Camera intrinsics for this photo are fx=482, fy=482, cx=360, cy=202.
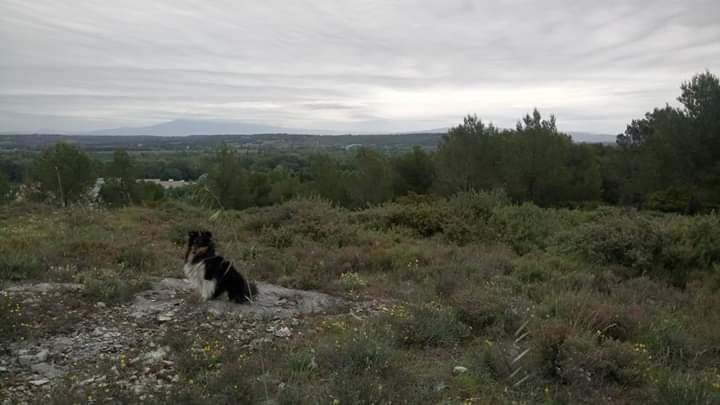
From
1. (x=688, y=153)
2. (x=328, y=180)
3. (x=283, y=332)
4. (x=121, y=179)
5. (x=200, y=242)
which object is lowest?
(x=121, y=179)

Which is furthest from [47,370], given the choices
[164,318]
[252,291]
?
[252,291]

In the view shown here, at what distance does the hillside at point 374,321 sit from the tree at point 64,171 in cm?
1774

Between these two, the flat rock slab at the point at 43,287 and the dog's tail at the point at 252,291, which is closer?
the flat rock slab at the point at 43,287

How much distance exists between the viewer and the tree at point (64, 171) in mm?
24188

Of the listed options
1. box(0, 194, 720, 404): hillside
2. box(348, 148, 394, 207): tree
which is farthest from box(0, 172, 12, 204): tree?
box(0, 194, 720, 404): hillside

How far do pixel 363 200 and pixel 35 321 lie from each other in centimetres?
2334

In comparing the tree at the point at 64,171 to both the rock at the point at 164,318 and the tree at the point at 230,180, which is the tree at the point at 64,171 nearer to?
the tree at the point at 230,180

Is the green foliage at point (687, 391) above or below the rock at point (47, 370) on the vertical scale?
above

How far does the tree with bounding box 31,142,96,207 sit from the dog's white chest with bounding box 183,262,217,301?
2185cm

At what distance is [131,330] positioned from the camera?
462 cm

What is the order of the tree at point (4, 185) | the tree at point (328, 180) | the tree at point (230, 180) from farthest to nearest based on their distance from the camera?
1. the tree at point (328, 180)
2. the tree at point (230, 180)
3. the tree at point (4, 185)

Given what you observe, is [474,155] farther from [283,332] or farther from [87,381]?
[87,381]

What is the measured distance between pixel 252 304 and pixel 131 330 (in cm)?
129

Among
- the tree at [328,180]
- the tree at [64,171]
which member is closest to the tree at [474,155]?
the tree at [328,180]
